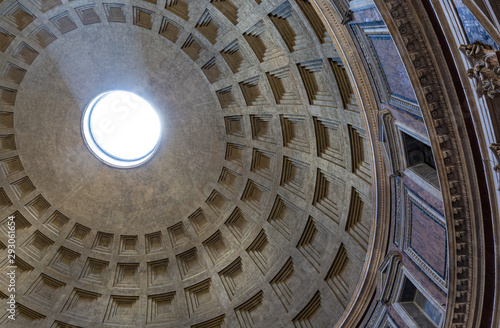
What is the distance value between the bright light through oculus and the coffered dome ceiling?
1.04 metres

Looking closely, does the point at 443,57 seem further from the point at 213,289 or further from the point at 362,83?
the point at 213,289

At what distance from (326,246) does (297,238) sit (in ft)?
5.99

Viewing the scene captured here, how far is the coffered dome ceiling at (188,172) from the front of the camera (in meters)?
18.3

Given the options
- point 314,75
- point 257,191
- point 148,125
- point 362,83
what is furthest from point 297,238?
point 148,125

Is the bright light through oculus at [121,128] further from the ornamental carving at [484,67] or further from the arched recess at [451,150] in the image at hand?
the ornamental carving at [484,67]

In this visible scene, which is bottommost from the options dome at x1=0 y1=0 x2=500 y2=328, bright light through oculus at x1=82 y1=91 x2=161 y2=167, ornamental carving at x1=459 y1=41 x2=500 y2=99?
ornamental carving at x1=459 y1=41 x2=500 y2=99

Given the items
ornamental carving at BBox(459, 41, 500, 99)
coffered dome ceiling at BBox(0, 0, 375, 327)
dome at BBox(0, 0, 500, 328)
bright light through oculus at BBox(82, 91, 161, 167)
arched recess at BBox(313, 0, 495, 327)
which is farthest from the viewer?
bright light through oculus at BBox(82, 91, 161, 167)

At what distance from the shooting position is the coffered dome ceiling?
1828cm

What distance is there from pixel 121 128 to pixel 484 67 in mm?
24580

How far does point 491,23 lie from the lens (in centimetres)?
723

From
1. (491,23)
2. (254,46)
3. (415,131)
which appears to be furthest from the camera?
(254,46)

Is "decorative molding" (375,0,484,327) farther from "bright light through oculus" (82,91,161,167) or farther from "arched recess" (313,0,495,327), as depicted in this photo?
"bright light through oculus" (82,91,161,167)

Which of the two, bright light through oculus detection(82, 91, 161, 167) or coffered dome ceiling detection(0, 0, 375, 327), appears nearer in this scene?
coffered dome ceiling detection(0, 0, 375, 327)

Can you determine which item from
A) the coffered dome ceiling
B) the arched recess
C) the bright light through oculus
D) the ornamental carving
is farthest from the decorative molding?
the bright light through oculus
